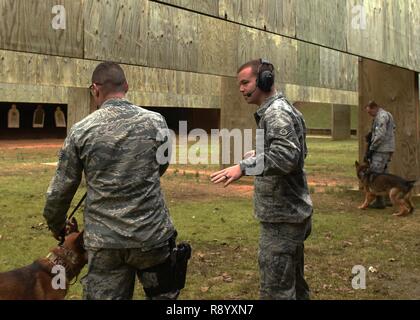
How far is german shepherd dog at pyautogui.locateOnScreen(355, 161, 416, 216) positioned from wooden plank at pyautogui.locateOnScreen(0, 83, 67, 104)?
50.2 feet

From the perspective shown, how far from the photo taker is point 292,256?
3.52 m

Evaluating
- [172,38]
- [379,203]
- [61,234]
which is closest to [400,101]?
[379,203]

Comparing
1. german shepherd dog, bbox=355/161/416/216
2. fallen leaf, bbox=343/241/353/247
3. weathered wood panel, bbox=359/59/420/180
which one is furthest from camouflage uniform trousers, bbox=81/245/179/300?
weathered wood panel, bbox=359/59/420/180

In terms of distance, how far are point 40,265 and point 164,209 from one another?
1102mm

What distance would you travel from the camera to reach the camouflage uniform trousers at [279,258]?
3.48 meters

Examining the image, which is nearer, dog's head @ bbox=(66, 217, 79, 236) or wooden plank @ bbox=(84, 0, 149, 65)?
dog's head @ bbox=(66, 217, 79, 236)

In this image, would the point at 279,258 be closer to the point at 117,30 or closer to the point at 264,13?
the point at 117,30

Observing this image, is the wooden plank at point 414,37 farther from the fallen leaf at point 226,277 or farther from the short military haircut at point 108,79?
the short military haircut at point 108,79

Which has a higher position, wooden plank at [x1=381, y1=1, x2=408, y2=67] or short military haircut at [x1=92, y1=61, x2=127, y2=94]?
wooden plank at [x1=381, y1=1, x2=408, y2=67]

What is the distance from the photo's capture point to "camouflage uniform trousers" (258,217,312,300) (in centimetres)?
348

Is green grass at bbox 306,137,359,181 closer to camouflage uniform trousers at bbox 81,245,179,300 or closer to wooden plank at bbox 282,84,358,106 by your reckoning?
wooden plank at bbox 282,84,358,106

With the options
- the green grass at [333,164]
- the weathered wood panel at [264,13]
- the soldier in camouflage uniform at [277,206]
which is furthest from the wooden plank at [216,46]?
the green grass at [333,164]

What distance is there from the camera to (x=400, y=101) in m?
10.9

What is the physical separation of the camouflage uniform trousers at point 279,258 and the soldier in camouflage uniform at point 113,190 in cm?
84
